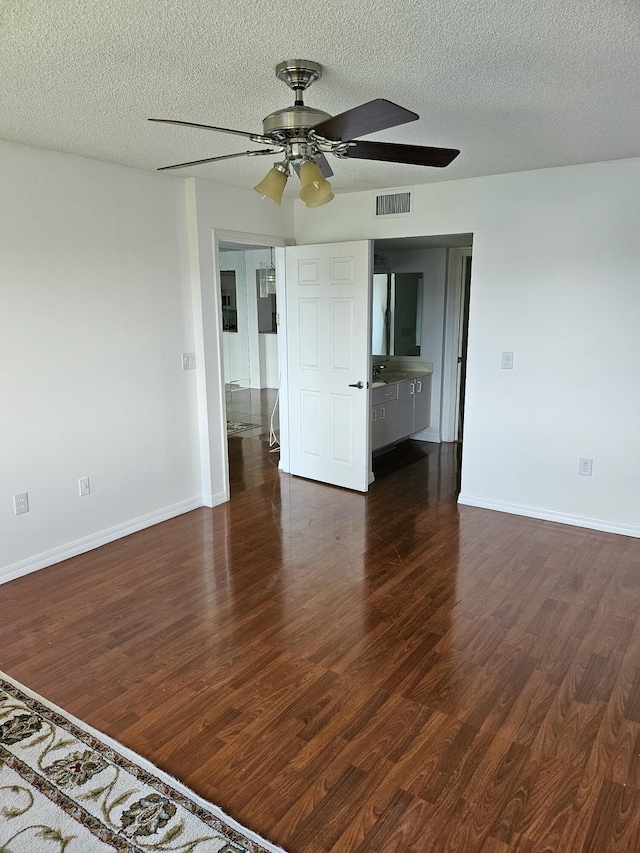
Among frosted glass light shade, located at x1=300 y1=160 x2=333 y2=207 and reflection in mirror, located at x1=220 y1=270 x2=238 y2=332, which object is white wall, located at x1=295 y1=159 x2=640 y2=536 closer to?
frosted glass light shade, located at x1=300 y1=160 x2=333 y2=207

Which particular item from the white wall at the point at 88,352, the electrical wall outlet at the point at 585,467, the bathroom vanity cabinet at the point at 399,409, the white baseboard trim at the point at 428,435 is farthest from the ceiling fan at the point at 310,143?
the white baseboard trim at the point at 428,435

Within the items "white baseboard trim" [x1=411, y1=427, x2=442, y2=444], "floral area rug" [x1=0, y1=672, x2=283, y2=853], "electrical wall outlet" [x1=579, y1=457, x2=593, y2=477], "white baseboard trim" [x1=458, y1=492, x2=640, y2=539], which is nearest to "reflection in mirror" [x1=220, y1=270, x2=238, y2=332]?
"white baseboard trim" [x1=411, y1=427, x2=442, y2=444]

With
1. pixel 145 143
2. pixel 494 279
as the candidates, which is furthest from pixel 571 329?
pixel 145 143

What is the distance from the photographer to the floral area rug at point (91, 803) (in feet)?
5.89

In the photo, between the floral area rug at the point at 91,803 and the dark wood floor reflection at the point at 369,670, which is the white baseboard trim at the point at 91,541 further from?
the floral area rug at the point at 91,803

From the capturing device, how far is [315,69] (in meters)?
2.26

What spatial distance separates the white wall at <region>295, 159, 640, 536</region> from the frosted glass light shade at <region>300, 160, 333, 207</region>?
227 cm

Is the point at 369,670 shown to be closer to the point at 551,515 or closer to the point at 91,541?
the point at 91,541

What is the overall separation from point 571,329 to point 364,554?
6.85 feet

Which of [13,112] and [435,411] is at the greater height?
[13,112]

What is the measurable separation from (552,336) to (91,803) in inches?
148

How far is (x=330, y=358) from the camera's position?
510cm

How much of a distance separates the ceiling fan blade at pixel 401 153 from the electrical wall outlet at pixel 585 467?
2.55m

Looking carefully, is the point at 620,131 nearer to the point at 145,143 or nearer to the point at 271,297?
the point at 145,143
